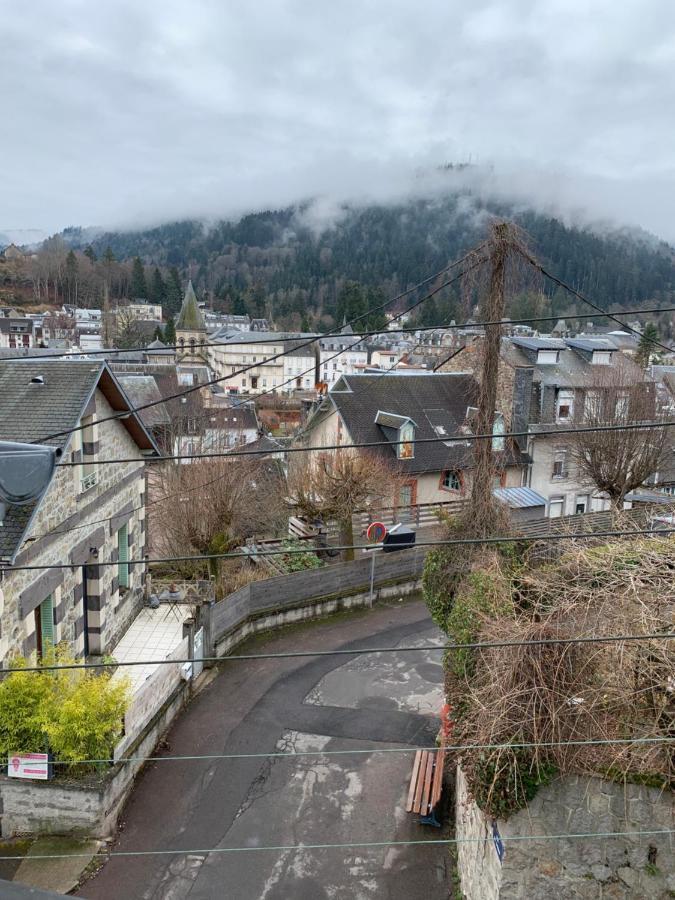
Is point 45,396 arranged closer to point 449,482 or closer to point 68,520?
point 68,520

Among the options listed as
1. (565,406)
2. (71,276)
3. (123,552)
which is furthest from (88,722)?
(71,276)

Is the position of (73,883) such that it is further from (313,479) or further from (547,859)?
(313,479)

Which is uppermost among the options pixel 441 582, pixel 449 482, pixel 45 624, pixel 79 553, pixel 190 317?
pixel 190 317

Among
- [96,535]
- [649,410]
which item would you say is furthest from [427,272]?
[96,535]

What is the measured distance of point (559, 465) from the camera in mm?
30438

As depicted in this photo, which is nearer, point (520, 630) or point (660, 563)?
point (520, 630)

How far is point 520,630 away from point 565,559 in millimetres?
3514

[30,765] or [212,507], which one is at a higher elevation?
[212,507]

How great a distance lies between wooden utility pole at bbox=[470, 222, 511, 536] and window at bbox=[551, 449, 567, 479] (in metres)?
19.2

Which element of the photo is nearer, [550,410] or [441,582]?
[441,582]

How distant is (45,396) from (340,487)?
10.8m

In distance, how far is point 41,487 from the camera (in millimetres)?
4801

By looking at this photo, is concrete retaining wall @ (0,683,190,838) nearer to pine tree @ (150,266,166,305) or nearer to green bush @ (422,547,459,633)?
green bush @ (422,547,459,633)

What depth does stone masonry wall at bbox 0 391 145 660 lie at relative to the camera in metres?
11.9
